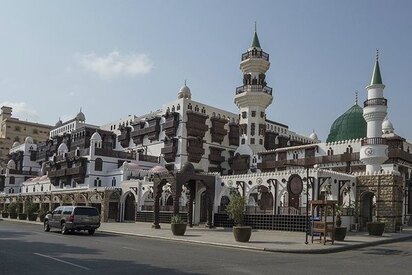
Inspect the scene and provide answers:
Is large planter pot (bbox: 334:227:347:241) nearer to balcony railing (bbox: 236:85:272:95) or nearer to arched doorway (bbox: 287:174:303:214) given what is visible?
arched doorway (bbox: 287:174:303:214)

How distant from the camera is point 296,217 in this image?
35812 mm

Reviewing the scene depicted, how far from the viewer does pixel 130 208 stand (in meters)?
56.6

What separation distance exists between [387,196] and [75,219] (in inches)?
916

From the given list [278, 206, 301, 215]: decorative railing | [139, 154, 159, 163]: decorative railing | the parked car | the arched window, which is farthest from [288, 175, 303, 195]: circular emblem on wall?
[139, 154, 159, 163]: decorative railing

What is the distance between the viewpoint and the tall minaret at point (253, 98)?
219 ft

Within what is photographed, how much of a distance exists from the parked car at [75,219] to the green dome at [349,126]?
46.2 metres

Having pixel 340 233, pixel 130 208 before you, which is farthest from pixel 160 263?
pixel 130 208

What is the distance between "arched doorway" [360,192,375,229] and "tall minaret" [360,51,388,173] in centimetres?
257

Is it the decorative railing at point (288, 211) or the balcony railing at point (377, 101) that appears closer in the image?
the decorative railing at point (288, 211)

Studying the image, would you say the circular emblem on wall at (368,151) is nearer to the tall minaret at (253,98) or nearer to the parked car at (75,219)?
the parked car at (75,219)

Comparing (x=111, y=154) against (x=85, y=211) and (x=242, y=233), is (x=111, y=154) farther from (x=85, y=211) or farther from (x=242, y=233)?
(x=242, y=233)

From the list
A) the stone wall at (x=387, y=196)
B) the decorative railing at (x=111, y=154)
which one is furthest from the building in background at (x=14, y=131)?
the stone wall at (x=387, y=196)

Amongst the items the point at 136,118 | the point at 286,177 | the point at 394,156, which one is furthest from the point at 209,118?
the point at 286,177

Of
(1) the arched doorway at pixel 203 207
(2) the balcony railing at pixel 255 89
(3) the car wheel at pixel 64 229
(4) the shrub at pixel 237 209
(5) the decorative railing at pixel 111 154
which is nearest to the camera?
(4) the shrub at pixel 237 209
